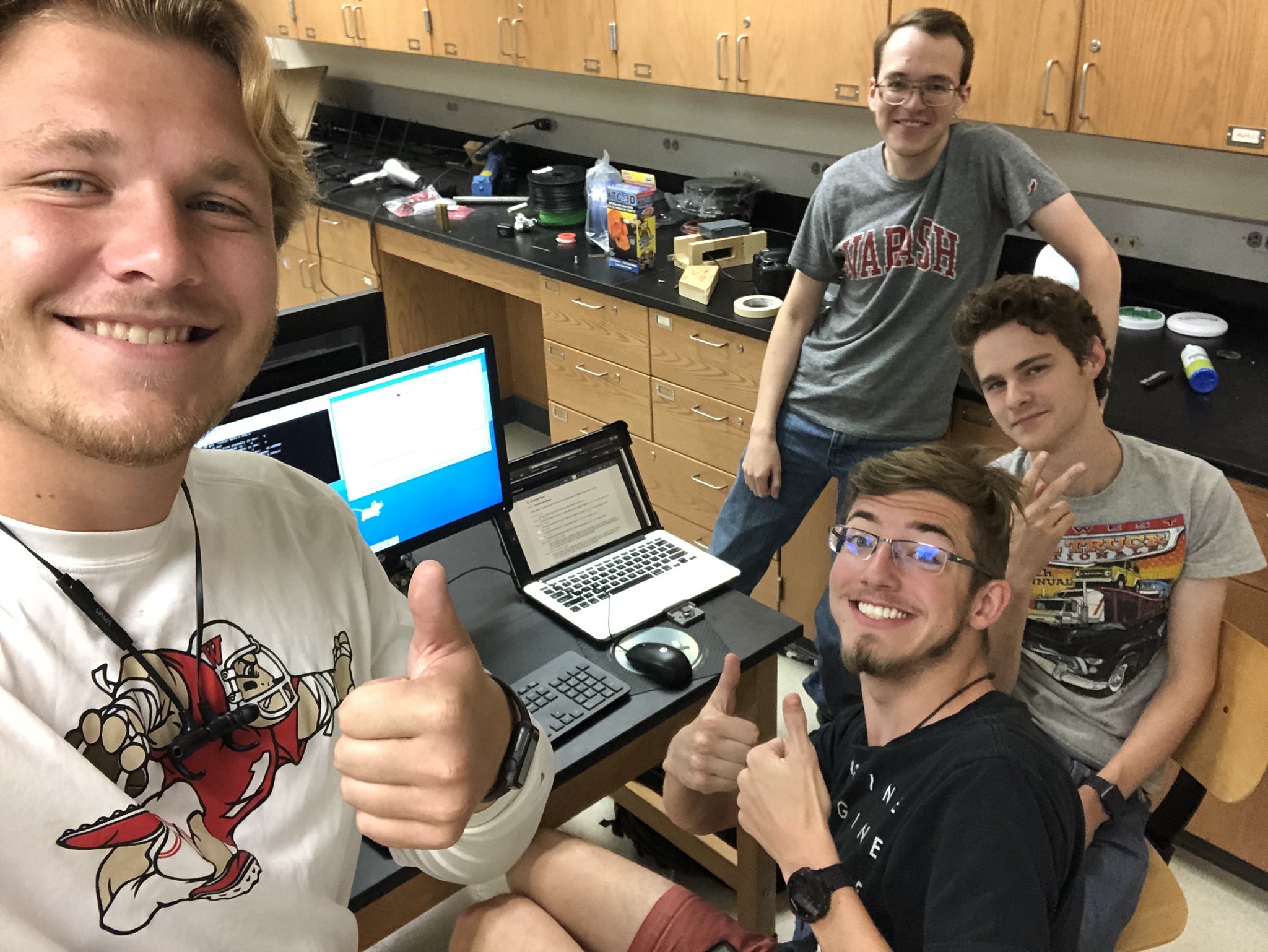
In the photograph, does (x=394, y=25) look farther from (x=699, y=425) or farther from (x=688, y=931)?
(x=688, y=931)

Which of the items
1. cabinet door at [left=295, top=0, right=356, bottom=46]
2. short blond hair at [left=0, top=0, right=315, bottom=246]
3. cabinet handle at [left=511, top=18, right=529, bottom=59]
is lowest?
short blond hair at [left=0, top=0, right=315, bottom=246]

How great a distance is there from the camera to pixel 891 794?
1312mm

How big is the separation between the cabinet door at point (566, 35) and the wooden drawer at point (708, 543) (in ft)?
4.81

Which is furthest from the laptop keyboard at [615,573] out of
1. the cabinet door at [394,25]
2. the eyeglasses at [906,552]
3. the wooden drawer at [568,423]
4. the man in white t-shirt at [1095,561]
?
the cabinet door at [394,25]

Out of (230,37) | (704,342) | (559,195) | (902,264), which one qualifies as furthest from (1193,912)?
(559,195)

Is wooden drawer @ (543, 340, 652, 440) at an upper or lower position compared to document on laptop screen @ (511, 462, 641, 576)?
lower

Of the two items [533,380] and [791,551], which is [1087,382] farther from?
[533,380]

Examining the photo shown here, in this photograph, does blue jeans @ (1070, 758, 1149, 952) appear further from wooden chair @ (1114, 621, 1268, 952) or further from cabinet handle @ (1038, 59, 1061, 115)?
cabinet handle @ (1038, 59, 1061, 115)

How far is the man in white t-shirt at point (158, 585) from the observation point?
77 cm

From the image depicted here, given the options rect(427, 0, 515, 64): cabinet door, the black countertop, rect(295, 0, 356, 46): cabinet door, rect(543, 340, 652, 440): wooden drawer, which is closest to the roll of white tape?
the black countertop

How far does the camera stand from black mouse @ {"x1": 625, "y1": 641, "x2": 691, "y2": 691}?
→ 5.03ft

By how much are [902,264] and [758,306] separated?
0.56m

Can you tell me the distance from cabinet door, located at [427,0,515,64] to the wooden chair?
9.98 ft

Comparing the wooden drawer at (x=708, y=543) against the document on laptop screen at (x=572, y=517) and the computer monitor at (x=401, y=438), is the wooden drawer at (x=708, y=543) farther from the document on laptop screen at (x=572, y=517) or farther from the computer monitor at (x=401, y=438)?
the computer monitor at (x=401, y=438)
